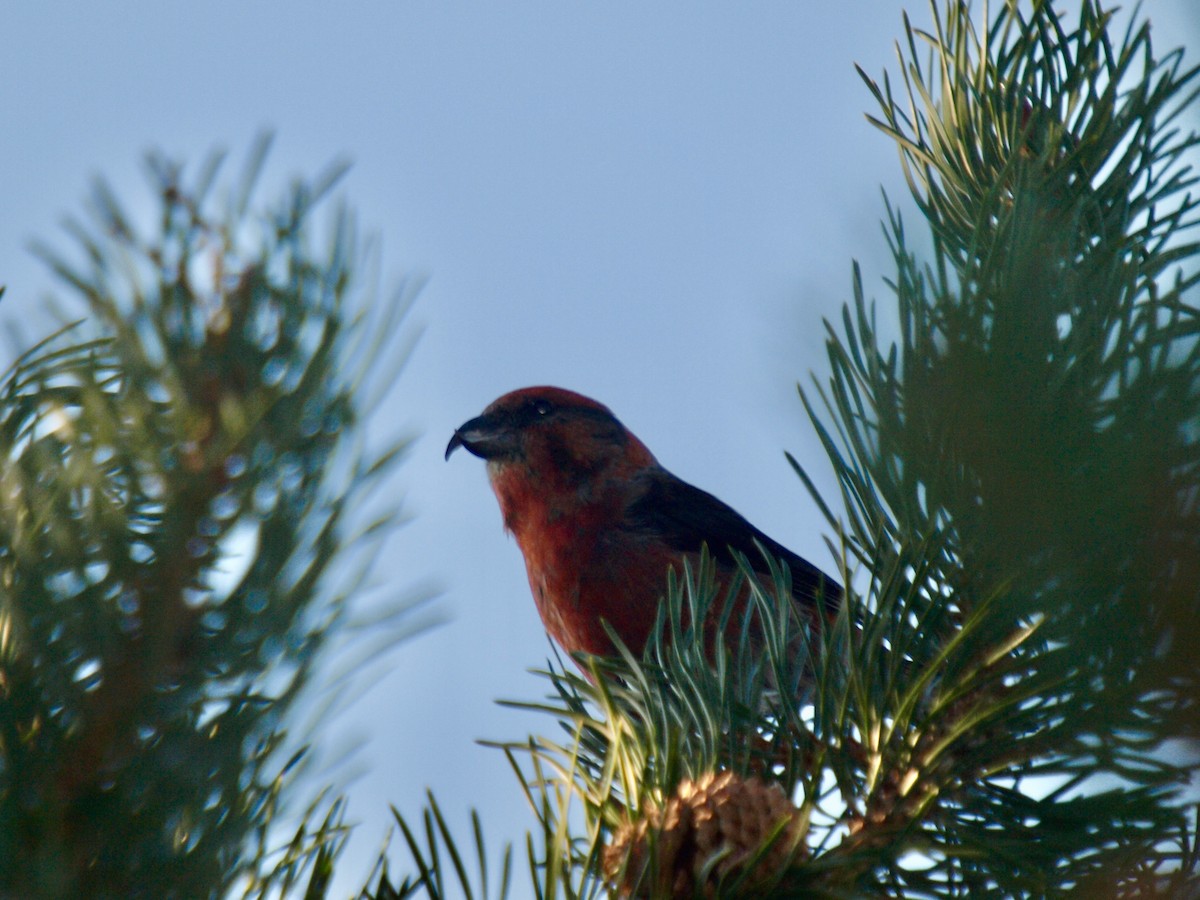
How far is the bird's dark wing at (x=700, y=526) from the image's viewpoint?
294cm

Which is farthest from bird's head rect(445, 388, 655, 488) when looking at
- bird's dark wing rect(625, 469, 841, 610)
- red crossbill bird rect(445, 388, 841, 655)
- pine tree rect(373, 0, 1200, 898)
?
pine tree rect(373, 0, 1200, 898)

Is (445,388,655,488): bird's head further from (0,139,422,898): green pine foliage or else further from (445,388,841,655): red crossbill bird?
(0,139,422,898): green pine foliage

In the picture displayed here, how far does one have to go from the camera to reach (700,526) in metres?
3.13

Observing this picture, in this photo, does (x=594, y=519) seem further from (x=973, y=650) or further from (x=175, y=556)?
(x=175, y=556)

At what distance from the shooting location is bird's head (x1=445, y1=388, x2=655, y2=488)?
348cm

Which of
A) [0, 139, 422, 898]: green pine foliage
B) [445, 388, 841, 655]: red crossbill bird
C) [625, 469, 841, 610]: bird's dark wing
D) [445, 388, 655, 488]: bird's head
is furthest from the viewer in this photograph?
[445, 388, 655, 488]: bird's head

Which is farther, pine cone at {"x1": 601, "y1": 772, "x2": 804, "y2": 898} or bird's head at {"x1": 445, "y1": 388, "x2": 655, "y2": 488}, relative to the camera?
bird's head at {"x1": 445, "y1": 388, "x2": 655, "y2": 488}

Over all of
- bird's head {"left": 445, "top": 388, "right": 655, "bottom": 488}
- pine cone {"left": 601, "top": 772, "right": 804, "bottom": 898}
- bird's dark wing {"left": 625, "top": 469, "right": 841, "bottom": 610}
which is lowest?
pine cone {"left": 601, "top": 772, "right": 804, "bottom": 898}

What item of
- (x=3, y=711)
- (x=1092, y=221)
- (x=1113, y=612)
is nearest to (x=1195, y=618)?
(x=1113, y=612)

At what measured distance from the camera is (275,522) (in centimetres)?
67

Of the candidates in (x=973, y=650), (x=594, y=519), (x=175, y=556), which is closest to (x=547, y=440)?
(x=594, y=519)

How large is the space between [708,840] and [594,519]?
7.61 feet

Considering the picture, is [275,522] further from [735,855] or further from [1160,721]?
[1160,721]

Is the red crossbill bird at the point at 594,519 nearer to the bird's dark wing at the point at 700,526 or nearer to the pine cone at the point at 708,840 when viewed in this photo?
the bird's dark wing at the point at 700,526
